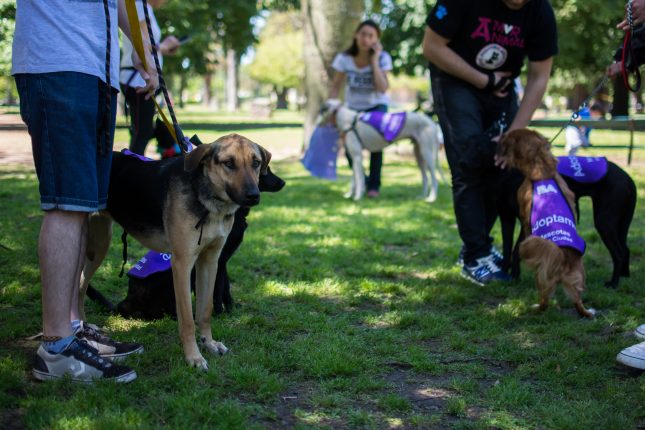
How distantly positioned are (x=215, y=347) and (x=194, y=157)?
1100mm

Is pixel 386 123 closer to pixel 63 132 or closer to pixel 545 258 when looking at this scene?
pixel 545 258

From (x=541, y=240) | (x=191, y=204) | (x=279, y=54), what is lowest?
(x=541, y=240)

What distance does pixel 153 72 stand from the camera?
12.4ft

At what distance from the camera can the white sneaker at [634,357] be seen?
3373 mm

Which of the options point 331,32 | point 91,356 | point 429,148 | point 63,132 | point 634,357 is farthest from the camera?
point 331,32

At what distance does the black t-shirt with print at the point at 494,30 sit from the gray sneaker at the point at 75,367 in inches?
134

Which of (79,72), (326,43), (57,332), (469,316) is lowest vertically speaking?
(469,316)

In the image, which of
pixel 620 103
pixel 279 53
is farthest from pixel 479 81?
pixel 279 53

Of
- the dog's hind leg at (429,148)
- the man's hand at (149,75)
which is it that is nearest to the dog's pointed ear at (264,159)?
the man's hand at (149,75)

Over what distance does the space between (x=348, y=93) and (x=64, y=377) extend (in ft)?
24.7

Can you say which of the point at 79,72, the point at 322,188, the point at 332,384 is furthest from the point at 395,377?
the point at 322,188

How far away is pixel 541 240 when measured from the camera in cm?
429

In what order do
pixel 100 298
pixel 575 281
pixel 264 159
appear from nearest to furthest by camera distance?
pixel 264 159 → pixel 100 298 → pixel 575 281

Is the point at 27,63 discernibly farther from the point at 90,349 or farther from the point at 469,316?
the point at 469,316
